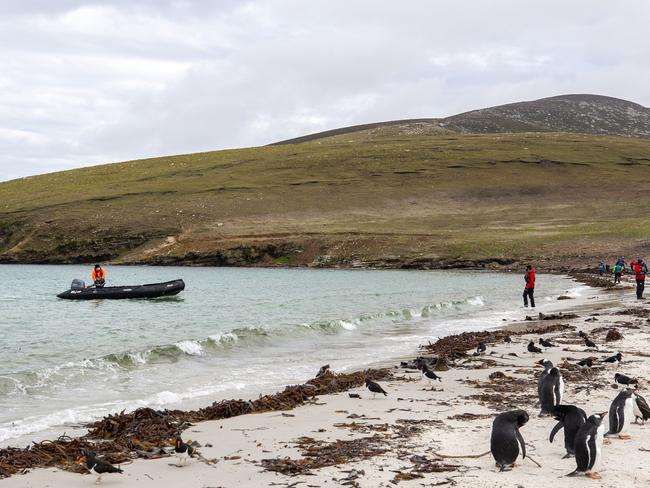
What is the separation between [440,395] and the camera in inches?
515

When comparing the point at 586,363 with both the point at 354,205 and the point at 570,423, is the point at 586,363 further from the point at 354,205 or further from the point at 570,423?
the point at 354,205

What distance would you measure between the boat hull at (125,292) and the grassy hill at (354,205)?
107 feet

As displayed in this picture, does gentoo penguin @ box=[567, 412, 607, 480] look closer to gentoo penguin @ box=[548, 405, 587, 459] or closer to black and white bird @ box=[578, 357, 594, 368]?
gentoo penguin @ box=[548, 405, 587, 459]

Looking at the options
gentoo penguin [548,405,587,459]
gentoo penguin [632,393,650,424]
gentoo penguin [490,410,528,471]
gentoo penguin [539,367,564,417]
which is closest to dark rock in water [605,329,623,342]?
gentoo penguin [539,367,564,417]

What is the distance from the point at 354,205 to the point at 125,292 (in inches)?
2331

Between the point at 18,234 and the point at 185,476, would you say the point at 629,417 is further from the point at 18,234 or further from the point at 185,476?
the point at 18,234

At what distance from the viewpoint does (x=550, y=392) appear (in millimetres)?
10922

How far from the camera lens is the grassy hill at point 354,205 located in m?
74.2

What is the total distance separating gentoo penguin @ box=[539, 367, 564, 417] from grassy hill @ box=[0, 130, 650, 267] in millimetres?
56308

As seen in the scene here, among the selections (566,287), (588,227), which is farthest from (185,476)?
(588,227)

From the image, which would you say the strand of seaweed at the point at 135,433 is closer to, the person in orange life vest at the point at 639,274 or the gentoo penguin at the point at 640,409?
the gentoo penguin at the point at 640,409

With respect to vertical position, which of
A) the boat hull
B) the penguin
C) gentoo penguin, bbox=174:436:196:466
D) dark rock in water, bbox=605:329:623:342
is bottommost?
dark rock in water, bbox=605:329:623:342

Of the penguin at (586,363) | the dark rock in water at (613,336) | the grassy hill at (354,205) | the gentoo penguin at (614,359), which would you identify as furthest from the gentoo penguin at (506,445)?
the grassy hill at (354,205)

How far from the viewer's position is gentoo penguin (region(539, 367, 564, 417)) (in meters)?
10.9
